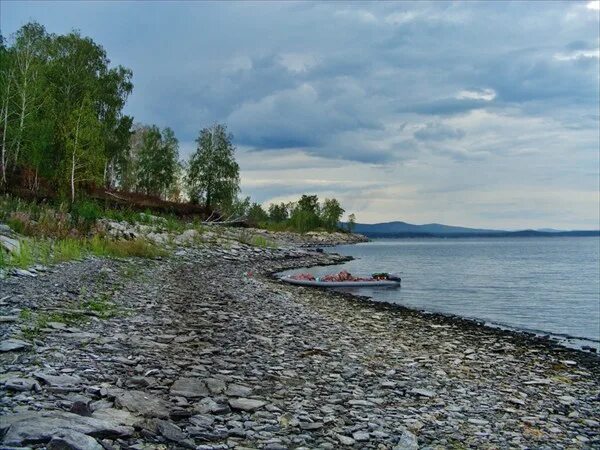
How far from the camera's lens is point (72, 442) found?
4.58 m

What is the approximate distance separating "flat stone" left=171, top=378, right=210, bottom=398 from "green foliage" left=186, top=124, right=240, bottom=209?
246ft

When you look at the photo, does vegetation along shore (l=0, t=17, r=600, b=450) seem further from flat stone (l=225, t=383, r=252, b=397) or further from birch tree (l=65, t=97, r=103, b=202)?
birch tree (l=65, t=97, r=103, b=202)

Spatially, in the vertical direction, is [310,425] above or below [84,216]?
below

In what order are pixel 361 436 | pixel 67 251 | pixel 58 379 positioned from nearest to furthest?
1. pixel 361 436
2. pixel 58 379
3. pixel 67 251

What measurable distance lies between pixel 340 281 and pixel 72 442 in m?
28.7

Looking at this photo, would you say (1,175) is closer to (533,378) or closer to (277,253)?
(277,253)

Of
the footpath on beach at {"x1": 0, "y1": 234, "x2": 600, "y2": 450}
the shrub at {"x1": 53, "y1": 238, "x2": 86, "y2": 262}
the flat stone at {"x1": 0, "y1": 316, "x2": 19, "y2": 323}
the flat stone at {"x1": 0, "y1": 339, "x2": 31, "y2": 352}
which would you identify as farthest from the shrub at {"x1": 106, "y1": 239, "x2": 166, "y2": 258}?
the flat stone at {"x1": 0, "y1": 339, "x2": 31, "y2": 352}

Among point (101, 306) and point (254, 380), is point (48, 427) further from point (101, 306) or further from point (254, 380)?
point (101, 306)

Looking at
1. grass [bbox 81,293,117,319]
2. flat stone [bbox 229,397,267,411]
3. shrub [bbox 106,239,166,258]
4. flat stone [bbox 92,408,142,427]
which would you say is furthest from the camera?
shrub [bbox 106,239,166,258]

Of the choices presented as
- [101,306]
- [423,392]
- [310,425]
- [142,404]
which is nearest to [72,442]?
[142,404]

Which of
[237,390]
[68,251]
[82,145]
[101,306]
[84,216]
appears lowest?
[237,390]

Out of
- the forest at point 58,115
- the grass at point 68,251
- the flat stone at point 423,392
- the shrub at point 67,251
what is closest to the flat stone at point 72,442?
the flat stone at point 423,392

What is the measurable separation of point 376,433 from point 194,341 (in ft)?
17.5

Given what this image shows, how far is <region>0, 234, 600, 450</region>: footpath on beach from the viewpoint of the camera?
18.9 feet
